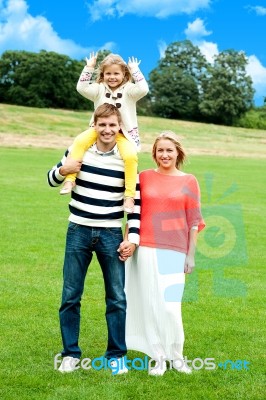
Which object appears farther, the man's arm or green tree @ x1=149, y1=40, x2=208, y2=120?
green tree @ x1=149, y1=40, x2=208, y2=120

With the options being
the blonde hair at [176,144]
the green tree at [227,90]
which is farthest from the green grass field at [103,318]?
the green tree at [227,90]

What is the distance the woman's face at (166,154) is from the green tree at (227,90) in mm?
79106

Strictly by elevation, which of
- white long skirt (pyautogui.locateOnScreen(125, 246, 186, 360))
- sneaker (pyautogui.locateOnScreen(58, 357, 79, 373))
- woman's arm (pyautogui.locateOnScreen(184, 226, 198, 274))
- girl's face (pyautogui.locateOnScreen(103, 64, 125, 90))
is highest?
girl's face (pyautogui.locateOnScreen(103, 64, 125, 90))

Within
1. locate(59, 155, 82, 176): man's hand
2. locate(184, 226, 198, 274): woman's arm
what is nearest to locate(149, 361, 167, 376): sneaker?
locate(184, 226, 198, 274): woman's arm

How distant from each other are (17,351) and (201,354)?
164 centimetres

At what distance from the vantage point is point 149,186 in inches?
207

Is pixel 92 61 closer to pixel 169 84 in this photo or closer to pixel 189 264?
pixel 189 264

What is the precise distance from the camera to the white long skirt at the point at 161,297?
5238 mm

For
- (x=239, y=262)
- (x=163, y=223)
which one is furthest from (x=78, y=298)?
(x=239, y=262)

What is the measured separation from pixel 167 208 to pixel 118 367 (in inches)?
53.2

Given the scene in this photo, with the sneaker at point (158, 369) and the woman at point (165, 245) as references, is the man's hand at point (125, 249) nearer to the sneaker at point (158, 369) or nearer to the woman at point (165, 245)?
the woman at point (165, 245)

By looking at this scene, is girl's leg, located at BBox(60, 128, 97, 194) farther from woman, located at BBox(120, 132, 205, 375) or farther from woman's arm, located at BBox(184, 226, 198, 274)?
woman's arm, located at BBox(184, 226, 198, 274)

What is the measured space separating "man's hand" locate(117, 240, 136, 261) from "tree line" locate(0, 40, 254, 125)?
73891 millimetres

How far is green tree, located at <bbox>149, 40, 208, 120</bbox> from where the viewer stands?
86.0 meters
